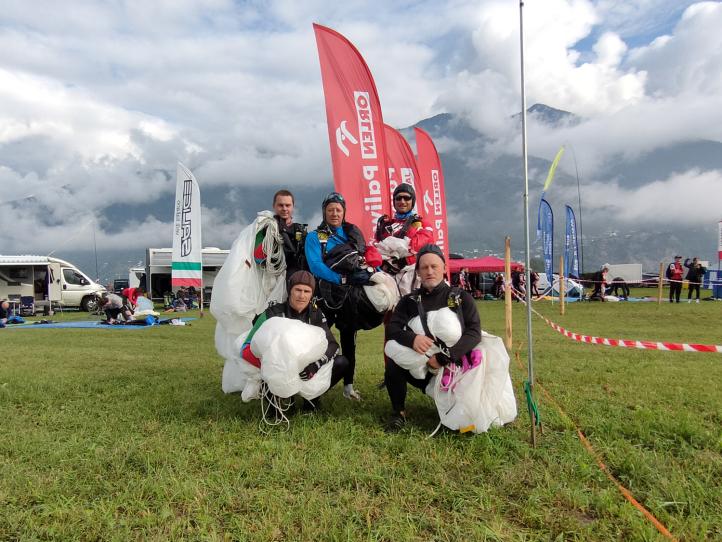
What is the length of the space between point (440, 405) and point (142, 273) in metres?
31.7

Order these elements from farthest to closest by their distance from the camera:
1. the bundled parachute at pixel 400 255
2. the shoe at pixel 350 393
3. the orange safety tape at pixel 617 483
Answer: the shoe at pixel 350 393 < the bundled parachute at pixel 400 255 < the orange safety tape at pixel 617 483

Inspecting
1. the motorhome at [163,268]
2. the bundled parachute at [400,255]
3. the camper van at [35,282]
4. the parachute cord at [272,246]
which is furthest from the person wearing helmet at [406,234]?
the motorhome at [163,268]

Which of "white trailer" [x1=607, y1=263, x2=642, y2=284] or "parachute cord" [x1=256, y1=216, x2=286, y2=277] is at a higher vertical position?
"parachute cord" [x1=256, y1=216, x2=286, y2=277]

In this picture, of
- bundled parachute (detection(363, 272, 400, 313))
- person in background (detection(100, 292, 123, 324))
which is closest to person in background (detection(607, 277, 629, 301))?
bundled parachute (detection(363, 272, 400, 313))

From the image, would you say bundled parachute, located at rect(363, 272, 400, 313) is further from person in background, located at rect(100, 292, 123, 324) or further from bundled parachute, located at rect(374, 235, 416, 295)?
person in background, located at rect(100, 292, 123, 324)

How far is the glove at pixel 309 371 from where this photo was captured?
345 centimetres

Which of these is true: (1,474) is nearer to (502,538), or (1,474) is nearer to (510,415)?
(502,538)

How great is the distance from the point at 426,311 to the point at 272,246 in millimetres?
1572

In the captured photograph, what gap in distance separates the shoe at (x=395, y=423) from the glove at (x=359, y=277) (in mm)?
1120

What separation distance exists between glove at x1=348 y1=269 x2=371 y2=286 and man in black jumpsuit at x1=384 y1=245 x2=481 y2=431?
48 cm

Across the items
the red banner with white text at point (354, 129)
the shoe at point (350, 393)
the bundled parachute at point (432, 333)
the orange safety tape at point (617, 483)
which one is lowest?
the orange safety tape at point (617, 483)

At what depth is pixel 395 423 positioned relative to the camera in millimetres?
3486

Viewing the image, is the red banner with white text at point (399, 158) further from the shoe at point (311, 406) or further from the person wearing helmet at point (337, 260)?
the shoe at point (311, 406)

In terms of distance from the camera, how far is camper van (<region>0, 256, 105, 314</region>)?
67.6ft
